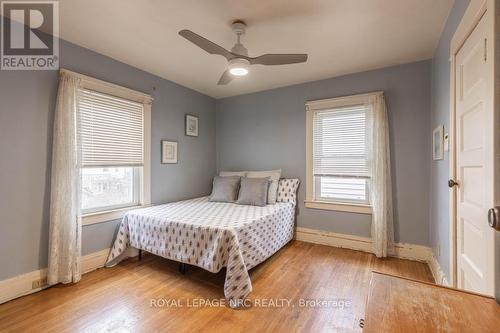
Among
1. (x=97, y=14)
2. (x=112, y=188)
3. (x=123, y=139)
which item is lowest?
(x=112, y=188)

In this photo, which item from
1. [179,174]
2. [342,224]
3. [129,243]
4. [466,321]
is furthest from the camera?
[179,174]

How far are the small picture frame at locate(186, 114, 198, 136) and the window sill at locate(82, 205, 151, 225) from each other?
1513mm

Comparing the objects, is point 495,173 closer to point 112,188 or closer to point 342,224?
point 342,224

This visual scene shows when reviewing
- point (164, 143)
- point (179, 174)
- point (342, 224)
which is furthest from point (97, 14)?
point (342, 224)

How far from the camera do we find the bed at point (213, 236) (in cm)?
205

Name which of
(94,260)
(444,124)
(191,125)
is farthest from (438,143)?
(94,260)

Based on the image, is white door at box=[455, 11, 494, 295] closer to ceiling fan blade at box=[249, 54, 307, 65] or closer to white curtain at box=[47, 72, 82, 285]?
ceiling fan blade at box=[249, 54, 307, 65]

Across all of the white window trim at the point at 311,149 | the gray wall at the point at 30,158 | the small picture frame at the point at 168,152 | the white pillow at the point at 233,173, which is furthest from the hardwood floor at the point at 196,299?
the white pillow at the point at 233,173

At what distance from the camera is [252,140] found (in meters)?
4.12

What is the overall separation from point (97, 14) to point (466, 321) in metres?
2.99

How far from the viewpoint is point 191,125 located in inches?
154

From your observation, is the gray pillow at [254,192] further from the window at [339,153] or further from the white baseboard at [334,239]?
the white baseboard at [334,239]

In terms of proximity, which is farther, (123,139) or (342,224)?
(342,224)

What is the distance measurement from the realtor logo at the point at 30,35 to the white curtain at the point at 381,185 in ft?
11.5
